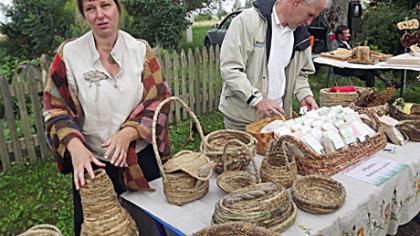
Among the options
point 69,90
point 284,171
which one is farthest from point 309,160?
point 69,90

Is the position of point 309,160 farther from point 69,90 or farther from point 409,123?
point 69,90

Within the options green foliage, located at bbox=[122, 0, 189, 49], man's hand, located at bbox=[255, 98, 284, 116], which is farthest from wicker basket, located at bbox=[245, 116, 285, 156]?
green foliage, located at bbox=[122, 0, 189, 49]

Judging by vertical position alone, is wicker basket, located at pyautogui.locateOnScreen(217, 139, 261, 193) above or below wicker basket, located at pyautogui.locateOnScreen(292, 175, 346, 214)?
above

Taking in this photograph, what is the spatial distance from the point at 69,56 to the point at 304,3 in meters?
1.16

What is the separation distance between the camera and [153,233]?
1.60m

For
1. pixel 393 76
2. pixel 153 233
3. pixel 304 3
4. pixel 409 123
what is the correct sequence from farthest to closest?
pixel 393 76 < pixel 409 123 < pixel 304 3 < pixel 153 233

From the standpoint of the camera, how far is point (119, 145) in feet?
4.26

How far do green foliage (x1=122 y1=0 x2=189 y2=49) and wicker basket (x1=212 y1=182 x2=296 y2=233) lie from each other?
6.71 metres

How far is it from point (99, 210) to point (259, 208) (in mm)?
508

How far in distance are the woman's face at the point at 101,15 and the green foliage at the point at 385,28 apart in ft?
23.4

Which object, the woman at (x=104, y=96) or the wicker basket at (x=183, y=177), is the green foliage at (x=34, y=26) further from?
the wicker basket at (x=183, y=177)

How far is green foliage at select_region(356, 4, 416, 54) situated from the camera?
7404mm

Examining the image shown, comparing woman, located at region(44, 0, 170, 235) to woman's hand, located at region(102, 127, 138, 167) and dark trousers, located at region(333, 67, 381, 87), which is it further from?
dark trousers, located at region(333, 67, 381, 87)

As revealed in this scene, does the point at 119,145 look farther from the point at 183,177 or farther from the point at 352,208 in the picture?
the point at 352,208
